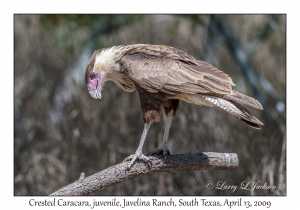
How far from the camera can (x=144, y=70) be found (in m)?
5.79

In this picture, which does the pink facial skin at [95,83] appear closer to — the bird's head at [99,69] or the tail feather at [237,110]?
the bird's head at [99,69]

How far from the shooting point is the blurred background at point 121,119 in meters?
9.30

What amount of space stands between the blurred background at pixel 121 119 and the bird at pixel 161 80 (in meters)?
2.66

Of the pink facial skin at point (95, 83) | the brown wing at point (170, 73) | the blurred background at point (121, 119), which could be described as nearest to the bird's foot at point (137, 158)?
the brown wing at point (170, 73)

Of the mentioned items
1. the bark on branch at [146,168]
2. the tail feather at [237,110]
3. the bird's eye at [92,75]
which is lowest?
the bark on branch at [146,168]

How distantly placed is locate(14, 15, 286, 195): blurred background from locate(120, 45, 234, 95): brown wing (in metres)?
2.68

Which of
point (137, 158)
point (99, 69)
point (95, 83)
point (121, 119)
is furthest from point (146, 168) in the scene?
point (121, 119)

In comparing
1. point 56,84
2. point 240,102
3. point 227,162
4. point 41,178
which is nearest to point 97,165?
point 41,178

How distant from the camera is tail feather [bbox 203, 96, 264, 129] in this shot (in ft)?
17.0

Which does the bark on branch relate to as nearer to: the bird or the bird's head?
the bird

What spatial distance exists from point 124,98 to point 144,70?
17.1 ft

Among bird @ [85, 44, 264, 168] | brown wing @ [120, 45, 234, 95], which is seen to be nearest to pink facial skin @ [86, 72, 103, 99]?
bird @ [85, 44, 264, 168]

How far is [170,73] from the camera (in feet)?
18.9

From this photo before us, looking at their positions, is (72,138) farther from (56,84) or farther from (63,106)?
(56,84)
